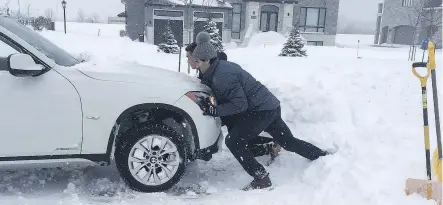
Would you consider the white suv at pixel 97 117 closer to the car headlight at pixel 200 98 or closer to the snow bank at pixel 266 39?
the car headlight at pixel 200 98

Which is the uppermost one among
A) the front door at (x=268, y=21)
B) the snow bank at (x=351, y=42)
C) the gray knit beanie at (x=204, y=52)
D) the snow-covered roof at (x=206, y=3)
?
the snow-covered roof at (x=206, y=3)

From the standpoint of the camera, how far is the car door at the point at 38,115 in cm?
367

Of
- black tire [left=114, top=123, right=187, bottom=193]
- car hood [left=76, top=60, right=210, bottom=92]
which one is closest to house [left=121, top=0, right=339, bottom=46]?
car hood [left=76, top=60, right=210, bottom=92]

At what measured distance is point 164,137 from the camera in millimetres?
4031

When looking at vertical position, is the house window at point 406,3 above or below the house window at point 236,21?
above

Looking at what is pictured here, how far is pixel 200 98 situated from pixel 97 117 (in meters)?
1.01

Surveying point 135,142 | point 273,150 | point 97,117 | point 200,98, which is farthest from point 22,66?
point 273,150

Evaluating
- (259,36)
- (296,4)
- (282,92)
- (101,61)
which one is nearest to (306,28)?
(296,4)

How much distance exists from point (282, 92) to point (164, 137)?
101 inches

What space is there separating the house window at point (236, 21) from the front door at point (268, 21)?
1.81 meters

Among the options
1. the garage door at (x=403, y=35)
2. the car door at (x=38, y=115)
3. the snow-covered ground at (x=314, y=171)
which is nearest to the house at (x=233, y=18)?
the garage door at (x=403, y=35)

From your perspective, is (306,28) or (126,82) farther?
(306,28)

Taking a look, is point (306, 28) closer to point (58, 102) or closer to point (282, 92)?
point (282, 92)

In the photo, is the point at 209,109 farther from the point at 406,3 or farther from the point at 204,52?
the point at 406,3
